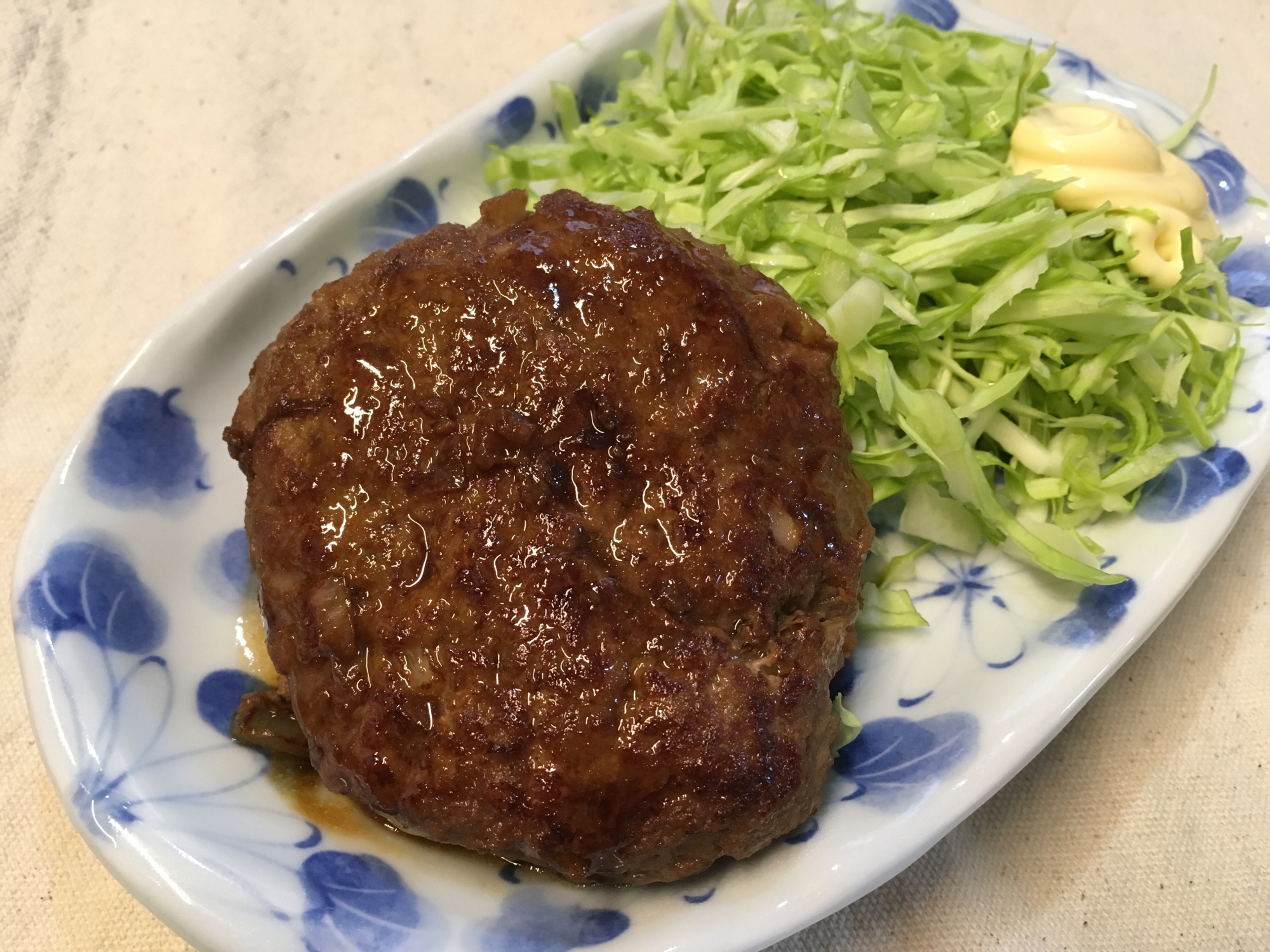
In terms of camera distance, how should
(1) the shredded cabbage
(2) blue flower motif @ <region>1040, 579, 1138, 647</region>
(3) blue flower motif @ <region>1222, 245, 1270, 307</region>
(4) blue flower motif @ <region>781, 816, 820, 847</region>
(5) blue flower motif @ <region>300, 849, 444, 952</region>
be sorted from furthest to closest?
1. (3) blue flower motif @ <region>1222, 245, 1270, 307</region>
2. (1) the shredded cabbage
3. (2) blue flower motif @ <region>1040, 579, 1138, 647</region>
4. (4) blue flower motif @ <region>781, 816, 820, 847</region>
5. (5) blue flower motif @ <region>300, 849, 444, 952</region>

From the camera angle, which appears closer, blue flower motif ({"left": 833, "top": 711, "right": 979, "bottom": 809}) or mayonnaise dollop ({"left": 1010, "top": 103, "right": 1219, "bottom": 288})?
blue flower motif ({"left": 833, "top": 711, "right": 979, "bottom": 809})

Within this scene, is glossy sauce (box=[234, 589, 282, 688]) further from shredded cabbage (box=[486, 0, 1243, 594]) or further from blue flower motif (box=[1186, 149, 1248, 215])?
blue flower motif (box=[1186, 149, 1248, 215])

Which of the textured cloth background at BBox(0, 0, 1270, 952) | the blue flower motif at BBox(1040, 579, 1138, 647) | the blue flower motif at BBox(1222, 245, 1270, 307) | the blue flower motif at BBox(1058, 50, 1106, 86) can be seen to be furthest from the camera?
the blue flower motif at BBox(1058, 50, 1106, 86)

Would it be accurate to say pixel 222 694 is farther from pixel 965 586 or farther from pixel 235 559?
pixel 965 586

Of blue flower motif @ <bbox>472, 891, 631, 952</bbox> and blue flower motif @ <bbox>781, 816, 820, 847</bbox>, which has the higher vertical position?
blue flower motif @ <bbox>472, 891, 631, 952</bbox>

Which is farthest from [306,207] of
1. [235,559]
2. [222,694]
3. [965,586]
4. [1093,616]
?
[1093,616]

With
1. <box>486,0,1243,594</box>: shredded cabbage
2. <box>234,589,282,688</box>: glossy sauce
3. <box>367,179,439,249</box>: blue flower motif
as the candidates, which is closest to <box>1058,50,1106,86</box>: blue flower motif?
<box>486,0,1243,594</box>: shredded cabbage

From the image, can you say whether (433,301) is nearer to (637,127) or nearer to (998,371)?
(637,127)
